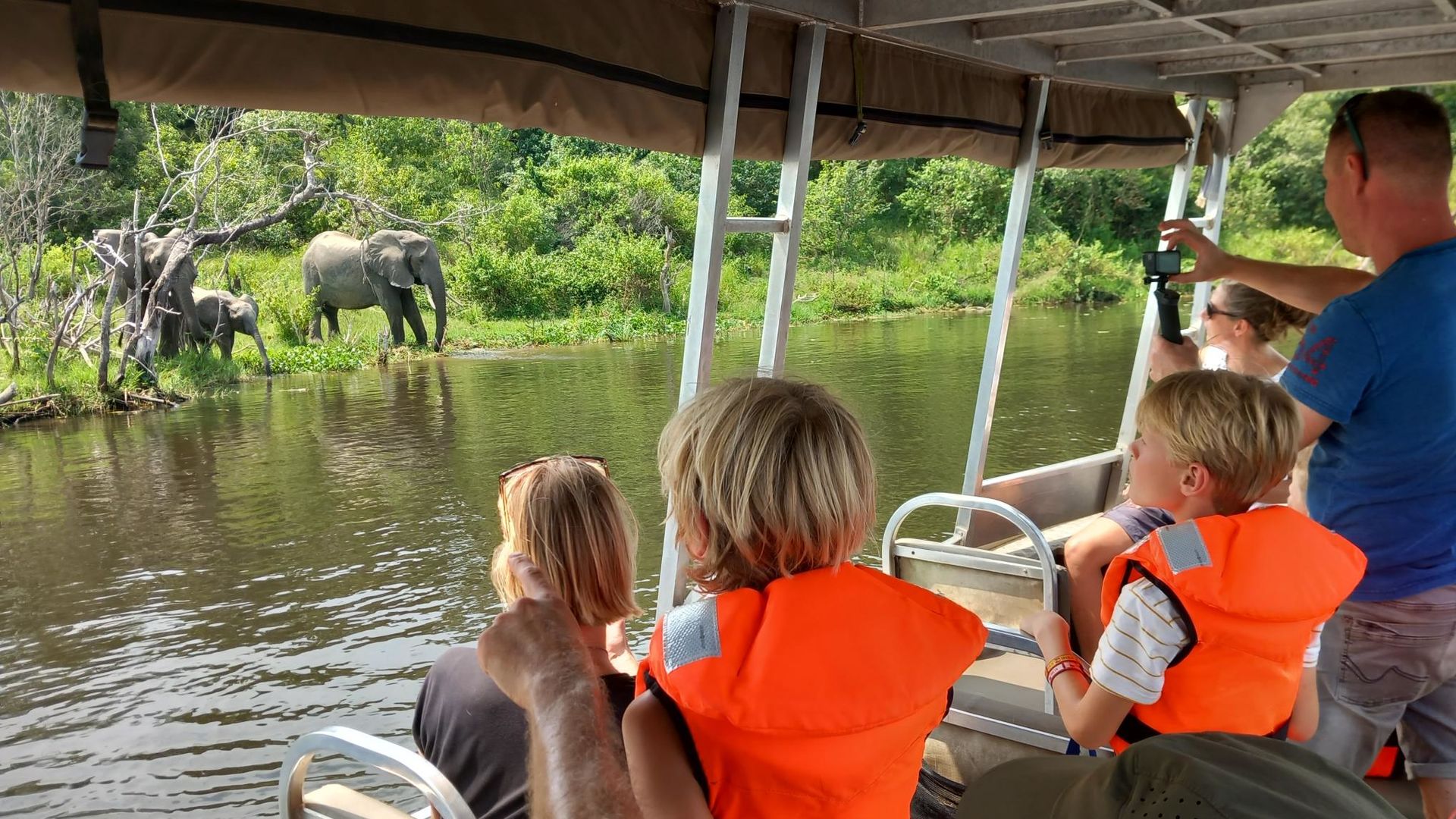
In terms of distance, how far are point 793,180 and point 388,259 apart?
1497cm

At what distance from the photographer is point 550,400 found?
1212 centimetres

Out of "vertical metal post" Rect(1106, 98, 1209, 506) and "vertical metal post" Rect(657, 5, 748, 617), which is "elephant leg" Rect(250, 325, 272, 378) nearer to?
"vertical metal post" Rect(1106, 98, 1209, 506)

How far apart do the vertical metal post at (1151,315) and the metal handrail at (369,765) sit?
3017 millimetres

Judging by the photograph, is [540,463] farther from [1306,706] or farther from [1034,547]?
[1034,547]

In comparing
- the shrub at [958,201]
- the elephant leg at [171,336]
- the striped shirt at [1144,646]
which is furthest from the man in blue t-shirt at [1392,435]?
the shrub at [958,201]

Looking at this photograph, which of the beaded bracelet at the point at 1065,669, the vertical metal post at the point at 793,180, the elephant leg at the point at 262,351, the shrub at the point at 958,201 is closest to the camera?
the beaded bracelet at the point at 1065,669

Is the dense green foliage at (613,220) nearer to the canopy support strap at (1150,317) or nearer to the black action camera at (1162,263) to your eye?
the canopy support strap at (1150,317)

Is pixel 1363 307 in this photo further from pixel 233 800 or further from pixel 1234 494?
pixel 233 800

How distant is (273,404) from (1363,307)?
13.1 m

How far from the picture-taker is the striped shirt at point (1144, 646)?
1021 millimetres

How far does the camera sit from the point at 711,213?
2.15 m

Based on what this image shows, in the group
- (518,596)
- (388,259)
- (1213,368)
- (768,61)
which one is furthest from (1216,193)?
(388,259)

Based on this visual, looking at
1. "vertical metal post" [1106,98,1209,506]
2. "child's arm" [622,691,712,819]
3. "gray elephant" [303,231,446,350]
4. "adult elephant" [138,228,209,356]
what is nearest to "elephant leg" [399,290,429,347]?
"gray elephant" [303,231,446,350]

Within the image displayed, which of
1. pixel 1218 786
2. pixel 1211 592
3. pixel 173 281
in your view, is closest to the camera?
pixel 1218 786
